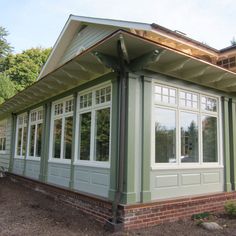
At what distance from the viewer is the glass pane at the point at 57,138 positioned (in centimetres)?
809

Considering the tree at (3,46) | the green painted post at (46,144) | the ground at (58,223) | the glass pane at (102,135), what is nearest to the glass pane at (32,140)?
the green painted post at (46,144)

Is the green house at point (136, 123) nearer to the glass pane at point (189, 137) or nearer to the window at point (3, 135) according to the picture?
the glass pane at point (189, 137)

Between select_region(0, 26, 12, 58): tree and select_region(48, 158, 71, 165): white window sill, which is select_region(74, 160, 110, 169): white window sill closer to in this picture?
select_region(48, 158, 71, 165): white window sill

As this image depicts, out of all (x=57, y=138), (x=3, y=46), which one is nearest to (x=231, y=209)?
(x=57, y=138)

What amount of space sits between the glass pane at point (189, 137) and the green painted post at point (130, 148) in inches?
62.2

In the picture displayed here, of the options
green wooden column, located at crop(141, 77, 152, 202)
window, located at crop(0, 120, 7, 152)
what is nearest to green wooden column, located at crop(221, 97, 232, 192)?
green wooden column, located at crop(141, 77, 152, 202)

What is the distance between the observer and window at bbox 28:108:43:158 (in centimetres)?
960

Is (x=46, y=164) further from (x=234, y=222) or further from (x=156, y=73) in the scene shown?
(x=234, y=222)

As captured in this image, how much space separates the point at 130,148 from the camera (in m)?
5.14

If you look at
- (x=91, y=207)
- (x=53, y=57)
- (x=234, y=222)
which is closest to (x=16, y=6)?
(x=53, y=57)

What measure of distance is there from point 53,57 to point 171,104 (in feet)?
19.9

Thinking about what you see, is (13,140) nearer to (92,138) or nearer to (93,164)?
(92,138)

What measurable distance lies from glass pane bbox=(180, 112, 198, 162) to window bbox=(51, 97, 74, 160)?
9.84ft

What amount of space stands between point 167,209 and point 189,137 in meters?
1.89
